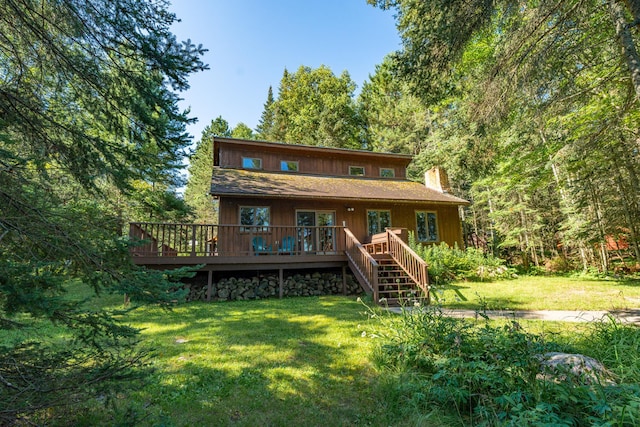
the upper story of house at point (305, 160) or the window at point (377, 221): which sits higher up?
the upper story of house at point (305, 160)

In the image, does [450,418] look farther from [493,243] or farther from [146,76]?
[493,243]

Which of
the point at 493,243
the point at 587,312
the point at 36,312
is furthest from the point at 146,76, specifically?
the point at 493,243

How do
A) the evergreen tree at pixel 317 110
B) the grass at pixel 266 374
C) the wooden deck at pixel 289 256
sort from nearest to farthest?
the grass at pixel 266 374
the wooden deck at pixel 289 256
the evergreen tree at pixel 317 110

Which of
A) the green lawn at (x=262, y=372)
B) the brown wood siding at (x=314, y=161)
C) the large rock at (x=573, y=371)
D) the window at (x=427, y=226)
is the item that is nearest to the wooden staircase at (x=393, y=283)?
the green lawn at (x=262, y=372)

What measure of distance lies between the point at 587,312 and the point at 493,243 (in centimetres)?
1544

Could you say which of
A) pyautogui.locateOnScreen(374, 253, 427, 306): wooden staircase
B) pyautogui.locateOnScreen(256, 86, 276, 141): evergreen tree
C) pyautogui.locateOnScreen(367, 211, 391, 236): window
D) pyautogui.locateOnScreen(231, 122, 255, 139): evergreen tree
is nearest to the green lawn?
pyautogui.locateOnScreen(374, 253, 427, 306): wooden staircase

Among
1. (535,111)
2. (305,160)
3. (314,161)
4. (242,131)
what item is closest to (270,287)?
(305,160)

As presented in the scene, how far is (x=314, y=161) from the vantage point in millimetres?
15016

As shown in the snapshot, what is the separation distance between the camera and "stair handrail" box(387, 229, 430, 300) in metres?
7.54

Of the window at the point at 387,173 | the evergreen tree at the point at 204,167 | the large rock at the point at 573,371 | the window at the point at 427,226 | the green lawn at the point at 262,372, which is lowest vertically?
the green lawn at the point at 262,372

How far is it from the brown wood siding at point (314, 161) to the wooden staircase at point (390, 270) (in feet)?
18.9

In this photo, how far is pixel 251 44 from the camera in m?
10.2

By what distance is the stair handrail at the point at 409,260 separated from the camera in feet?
24.7

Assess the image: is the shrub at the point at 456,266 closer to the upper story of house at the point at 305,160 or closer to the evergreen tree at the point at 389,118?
the upper story of house at the point at 305,160
